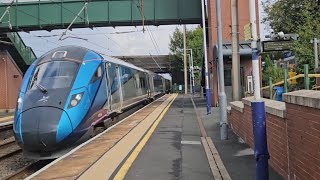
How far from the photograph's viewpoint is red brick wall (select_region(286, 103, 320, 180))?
5.96m

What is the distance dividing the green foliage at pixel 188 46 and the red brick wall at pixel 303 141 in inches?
3185

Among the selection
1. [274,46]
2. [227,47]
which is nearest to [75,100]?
[274,46]

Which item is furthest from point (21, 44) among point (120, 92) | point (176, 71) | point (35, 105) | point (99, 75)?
point (176, 71)

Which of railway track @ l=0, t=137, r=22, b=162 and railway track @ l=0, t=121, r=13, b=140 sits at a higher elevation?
railway track @ l=0, t=121, r=13, b=140

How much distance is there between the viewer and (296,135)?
688cm

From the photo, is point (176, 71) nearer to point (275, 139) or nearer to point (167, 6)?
point (167, 6)

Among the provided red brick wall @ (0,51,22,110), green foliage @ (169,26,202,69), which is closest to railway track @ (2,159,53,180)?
red brick wall @ (0,51,22,110)

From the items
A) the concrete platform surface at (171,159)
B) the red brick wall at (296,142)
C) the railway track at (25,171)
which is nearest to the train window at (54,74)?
the railway track at (25,171)

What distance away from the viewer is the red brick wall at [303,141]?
5.96 meters

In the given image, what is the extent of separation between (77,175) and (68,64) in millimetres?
5954

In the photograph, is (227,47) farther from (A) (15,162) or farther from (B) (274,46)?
(B) (274,46)

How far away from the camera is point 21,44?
39406 millimetres

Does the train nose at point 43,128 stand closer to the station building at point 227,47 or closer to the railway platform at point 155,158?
the railway platform at point 155,158

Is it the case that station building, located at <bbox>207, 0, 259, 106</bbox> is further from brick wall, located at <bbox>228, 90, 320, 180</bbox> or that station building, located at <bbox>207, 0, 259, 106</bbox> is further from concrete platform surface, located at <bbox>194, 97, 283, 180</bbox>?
brick wall, located at <bbox>228, 90, 320, 180</bbox>
